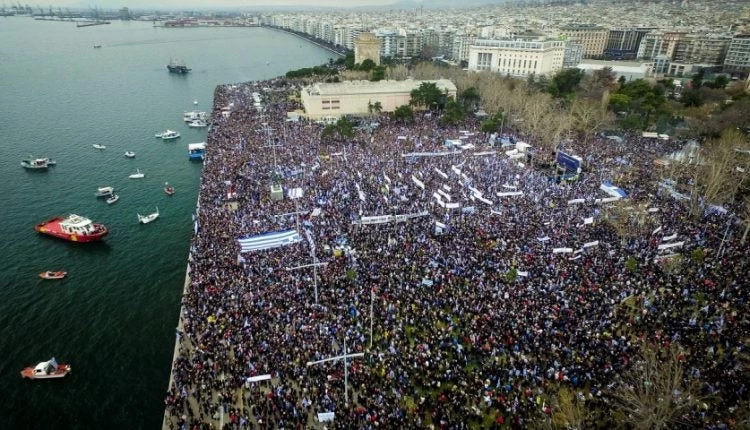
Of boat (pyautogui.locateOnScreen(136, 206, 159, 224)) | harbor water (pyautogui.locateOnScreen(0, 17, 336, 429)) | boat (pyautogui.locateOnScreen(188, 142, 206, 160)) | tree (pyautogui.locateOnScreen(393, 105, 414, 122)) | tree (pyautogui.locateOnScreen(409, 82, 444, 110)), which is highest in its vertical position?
tree (pyautogui.locateOnScreen(409, 82, 444, 110))

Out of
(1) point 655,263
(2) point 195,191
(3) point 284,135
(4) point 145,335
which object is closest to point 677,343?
(1) point 655,263

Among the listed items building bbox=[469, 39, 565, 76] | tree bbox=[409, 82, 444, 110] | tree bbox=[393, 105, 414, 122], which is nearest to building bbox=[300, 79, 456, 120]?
tree bbox=[409, 82, 444, 110]

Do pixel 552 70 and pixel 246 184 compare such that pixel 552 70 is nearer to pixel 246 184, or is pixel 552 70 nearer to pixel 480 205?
pixel 480 205

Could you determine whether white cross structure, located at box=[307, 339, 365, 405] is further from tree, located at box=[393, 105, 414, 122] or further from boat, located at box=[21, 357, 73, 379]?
tree, located at box=[393, 105, 414, 122]

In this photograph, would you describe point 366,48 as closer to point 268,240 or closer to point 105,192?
point 105,192

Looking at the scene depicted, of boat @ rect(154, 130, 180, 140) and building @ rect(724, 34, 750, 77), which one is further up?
building @ rect(724, 34, 750, 77)

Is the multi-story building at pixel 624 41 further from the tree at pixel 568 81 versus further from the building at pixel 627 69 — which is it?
the tree at pixel 568 81

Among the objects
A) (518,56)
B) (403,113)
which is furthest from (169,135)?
(518,56)
